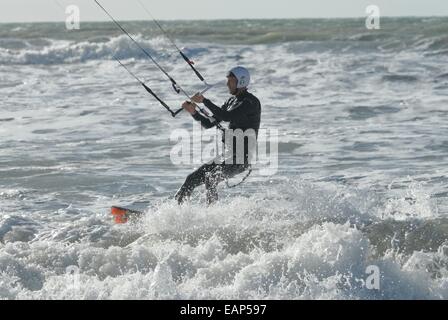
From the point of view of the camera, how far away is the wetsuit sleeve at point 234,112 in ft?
36.4

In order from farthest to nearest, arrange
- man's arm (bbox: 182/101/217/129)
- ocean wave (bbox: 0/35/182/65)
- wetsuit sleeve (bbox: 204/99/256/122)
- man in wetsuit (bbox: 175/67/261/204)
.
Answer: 1. ocean wave (bbox: 0/35/182/65)
2. man in wetsuit (bbox: 175/67/261/204)
3. wetsuit sleeve (bbox: 204/99/256/122)
4. man's arm (bbox: 182/101/217/129)

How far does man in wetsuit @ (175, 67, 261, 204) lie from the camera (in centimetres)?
1123

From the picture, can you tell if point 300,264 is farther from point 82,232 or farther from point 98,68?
point 98,68

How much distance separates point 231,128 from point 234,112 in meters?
0.27

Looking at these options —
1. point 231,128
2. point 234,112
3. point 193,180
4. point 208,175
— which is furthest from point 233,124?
point 193,180

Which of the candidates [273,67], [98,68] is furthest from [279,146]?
[98,68]

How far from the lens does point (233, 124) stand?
1135 centimetres

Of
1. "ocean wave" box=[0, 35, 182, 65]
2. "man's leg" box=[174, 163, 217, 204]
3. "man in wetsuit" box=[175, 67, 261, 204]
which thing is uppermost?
"ocean wave" box=[0, 35, 182, 65]

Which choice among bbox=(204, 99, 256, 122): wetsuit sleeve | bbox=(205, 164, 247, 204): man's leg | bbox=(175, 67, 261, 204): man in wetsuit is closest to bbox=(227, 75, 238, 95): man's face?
bbox=(175, 67, 261, 204): man in wetsuit

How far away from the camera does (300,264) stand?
30.4 feet

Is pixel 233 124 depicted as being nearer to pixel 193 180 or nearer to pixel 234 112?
pixel 234 112

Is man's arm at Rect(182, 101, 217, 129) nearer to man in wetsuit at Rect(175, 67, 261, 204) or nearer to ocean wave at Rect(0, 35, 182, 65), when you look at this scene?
man in wetsuit at Rect(175, 67, 261, 204)
